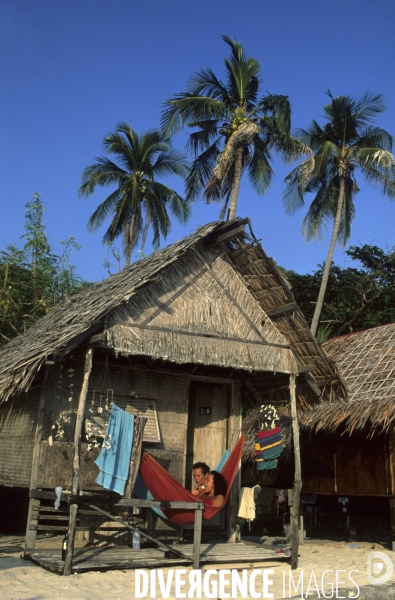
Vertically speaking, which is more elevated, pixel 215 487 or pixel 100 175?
pixel 100 175

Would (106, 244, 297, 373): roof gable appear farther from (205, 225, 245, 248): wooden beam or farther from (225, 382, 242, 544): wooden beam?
(225, 382, 242, 544): wooden beam

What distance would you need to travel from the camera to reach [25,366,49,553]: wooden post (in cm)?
634

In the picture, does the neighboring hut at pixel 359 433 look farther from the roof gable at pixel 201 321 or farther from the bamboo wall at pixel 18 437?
the bamboo wall at pixel 18 437

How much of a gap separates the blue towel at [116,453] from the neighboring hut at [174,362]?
1.68 feet

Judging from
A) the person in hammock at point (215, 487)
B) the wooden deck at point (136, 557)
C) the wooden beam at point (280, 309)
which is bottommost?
the wooden deck at point (136, 557)

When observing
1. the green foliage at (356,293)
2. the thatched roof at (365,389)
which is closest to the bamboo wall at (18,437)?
the thatched roof at (365,389)

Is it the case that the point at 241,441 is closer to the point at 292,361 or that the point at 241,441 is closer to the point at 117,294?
the point at 292,361

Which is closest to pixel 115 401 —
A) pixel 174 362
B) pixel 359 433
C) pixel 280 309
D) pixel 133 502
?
pixel 174 362

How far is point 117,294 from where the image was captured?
6246 millimetres

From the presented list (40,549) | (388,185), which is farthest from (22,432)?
(388,185)

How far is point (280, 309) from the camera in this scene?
7.37 meters

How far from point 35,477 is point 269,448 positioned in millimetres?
2892

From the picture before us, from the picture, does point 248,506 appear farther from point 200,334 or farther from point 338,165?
point 338,165

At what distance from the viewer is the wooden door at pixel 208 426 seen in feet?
26.2
